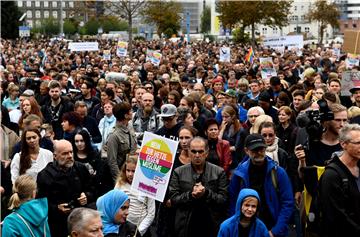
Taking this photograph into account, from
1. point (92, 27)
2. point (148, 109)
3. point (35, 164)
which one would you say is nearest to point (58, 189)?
point (35, 164)

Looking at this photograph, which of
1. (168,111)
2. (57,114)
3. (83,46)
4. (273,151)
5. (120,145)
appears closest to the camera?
(273,151)

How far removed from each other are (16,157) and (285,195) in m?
3.11

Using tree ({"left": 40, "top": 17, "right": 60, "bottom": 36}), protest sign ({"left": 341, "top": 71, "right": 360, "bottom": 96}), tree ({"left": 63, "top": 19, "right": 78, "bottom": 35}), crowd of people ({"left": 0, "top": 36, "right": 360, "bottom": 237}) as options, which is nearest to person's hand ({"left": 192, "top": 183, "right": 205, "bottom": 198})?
crowd of people ({"left": 0, "top": 36, "right": 360, "bottom": 237})

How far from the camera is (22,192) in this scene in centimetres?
646

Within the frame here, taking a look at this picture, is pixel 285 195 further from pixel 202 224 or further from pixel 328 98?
pixel 328 98

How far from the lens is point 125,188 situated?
767 cm

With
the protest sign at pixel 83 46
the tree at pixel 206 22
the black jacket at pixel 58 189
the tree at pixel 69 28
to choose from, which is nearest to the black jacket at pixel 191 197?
the black jacket at pixel 58 189

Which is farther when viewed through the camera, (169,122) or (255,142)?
(169,122)

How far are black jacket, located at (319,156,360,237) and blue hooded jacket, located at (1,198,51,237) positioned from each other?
2211 mm

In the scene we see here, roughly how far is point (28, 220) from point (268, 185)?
221 cm

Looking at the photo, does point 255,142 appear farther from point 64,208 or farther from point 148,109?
point 148,109

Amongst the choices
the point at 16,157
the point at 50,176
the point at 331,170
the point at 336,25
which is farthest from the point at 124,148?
the point at 336,25

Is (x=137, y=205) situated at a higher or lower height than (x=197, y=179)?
lower

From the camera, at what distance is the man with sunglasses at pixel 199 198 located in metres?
7.47
